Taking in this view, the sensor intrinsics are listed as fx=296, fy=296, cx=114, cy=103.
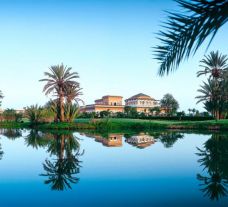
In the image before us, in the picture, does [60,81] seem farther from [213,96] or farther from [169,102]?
[169,102]

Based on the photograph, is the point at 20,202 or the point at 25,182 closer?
the point at 20,202

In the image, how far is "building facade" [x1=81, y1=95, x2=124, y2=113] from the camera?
79.4m

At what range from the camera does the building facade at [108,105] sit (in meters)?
79.4

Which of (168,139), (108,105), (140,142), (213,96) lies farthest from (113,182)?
(108,105)

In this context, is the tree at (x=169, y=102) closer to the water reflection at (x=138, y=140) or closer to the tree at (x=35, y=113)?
the tree at (x=35, y=113)

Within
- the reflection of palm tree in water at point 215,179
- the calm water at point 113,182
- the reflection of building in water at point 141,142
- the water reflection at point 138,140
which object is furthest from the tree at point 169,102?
the reflection of palm tree in water at point 215,179

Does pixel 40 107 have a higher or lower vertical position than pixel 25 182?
higher

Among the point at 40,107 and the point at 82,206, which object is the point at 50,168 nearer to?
the point at 82,206

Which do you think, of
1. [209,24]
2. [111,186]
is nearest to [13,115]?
[111,186]

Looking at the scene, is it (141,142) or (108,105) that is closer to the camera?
(141,142)

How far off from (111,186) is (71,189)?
0.82 m

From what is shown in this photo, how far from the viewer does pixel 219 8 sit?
222cm

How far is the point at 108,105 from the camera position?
260ft

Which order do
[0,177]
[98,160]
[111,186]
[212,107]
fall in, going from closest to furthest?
[111,186], [0,177], [98,160], [212,107]
